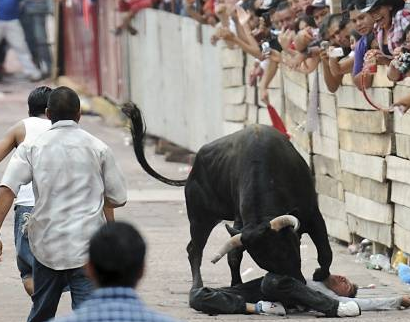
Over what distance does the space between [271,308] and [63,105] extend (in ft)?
8.52

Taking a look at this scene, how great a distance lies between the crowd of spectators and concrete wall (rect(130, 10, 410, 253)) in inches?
7.3

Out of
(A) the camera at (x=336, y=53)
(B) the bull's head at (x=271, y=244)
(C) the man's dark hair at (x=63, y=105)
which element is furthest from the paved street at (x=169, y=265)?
(C) the man's dark hair at (x=63, y=105)

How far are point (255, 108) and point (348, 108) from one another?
359 cm

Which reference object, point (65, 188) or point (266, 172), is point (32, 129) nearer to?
point (65, 188)

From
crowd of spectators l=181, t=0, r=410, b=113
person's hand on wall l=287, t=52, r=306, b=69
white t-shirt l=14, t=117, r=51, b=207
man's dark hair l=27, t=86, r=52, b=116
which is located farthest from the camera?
person's hand on wall l=287, t=52, r=306, b=69

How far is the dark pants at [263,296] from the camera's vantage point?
9805mm

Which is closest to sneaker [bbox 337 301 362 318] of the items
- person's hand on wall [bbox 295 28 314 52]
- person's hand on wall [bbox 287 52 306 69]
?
person's hand on wall [bbox 295 28 314 52]

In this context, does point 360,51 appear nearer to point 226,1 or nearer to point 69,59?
point 226,1

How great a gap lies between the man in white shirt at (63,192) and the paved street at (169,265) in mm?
1987

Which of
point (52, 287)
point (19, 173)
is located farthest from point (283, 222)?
point (19, 173)

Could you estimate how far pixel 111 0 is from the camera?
77.2 feet

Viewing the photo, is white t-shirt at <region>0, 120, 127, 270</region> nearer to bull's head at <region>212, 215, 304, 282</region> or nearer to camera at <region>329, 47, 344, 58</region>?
bull's head at <region>212, 215, 304, 282</region>

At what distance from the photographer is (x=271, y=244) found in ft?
31.9

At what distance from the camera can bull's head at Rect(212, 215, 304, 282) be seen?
9688mm
